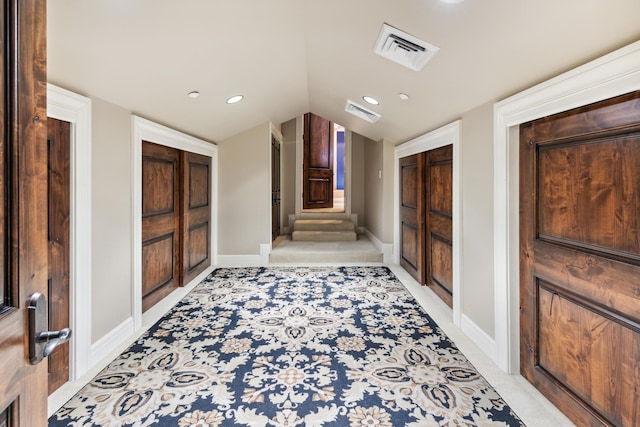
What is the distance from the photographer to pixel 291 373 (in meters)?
2.16

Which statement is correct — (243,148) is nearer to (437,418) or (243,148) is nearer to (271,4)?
(271,4)

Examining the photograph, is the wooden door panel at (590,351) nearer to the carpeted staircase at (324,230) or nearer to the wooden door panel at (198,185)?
the wooden door panel at (198,185)

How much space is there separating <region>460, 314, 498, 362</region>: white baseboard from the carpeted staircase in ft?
11.7

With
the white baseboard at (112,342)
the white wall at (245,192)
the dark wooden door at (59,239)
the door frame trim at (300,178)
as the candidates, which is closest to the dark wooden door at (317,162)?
the door frame trim at (300,178)

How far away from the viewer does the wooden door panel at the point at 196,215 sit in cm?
397

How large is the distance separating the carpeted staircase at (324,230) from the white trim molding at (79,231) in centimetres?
429

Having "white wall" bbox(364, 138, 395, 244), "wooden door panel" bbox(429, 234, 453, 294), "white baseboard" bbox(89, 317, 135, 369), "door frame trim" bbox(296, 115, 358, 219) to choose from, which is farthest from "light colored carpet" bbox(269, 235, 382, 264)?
"white baseboard" bbox(89, 317, 135, 369)

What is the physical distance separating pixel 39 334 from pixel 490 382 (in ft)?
7.08

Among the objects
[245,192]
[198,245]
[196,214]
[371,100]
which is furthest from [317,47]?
[198,245]

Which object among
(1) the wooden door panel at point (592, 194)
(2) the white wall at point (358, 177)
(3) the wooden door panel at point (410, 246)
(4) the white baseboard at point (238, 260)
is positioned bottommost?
(4) the white baseboard at point (238, 260)

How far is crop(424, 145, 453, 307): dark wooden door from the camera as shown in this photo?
3.30 m

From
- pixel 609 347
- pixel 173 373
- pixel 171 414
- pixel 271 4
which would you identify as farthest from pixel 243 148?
pixel 609 347

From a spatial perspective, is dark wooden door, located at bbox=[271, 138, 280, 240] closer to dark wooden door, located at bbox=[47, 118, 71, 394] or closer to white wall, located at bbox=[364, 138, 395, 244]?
white wall, located at bbox=[364, 138, 395, 244]

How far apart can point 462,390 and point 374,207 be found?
165 inches
